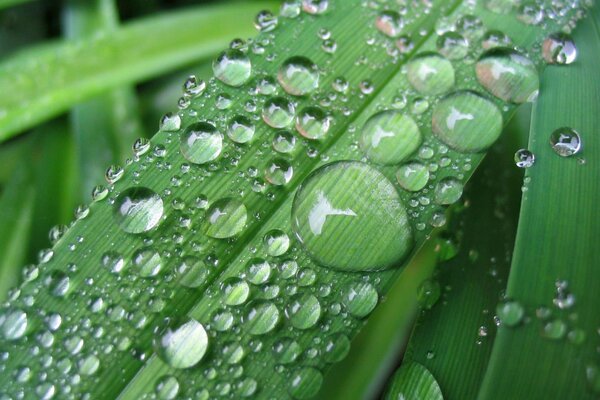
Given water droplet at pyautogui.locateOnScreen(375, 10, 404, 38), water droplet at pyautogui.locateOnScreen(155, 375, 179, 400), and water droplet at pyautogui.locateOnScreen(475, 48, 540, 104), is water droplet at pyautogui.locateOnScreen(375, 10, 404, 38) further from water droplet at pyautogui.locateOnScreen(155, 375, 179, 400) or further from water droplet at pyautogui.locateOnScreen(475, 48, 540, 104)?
water droplet at pyautogui.locateOnScreen(155, 375, 179, 400)

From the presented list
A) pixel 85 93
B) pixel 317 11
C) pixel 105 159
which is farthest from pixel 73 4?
pixel 317 11

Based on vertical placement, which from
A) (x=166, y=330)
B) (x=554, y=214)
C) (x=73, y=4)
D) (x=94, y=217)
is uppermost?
(x=73, y=4)

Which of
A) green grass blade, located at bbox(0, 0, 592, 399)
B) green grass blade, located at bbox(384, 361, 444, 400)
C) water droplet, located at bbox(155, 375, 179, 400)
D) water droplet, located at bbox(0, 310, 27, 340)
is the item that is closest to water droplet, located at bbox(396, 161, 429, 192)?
green grass blade, located at bbox(0, 0, 592, 399)

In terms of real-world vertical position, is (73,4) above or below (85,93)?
above

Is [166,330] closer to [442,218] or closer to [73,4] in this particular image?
[442,218]

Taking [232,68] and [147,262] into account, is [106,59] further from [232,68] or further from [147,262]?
[147,262]

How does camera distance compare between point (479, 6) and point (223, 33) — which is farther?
point (223, 33)

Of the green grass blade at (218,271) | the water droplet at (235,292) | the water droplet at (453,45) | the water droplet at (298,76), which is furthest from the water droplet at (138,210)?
the water droplet at (453,45)
